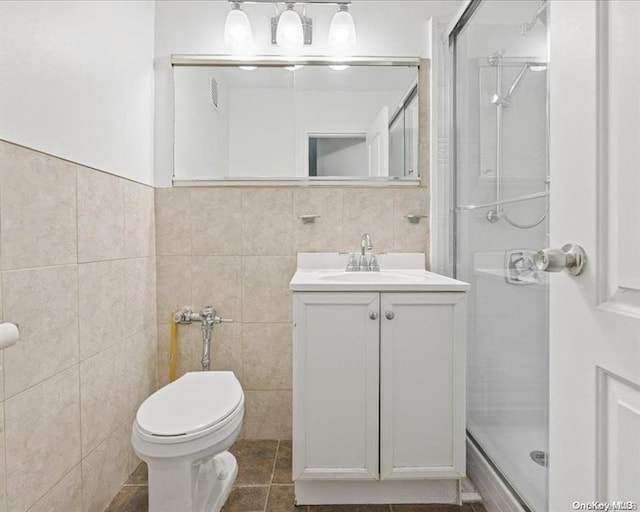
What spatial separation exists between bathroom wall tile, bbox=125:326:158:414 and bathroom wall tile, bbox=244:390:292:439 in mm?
475

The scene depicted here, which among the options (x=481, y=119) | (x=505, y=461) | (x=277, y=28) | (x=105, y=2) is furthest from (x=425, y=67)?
(x=505, y=461)

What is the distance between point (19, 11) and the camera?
3.39 ft

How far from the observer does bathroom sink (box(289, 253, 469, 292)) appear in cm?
139

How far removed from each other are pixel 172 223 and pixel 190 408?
37.9 inches

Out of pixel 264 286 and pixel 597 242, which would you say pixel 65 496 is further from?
pixel 597 242

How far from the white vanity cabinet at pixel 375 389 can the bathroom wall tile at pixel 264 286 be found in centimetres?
55

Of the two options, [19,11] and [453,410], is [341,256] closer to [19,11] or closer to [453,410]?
[453,410]

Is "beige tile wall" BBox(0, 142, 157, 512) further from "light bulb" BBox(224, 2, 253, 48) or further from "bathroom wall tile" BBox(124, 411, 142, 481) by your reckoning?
"light bulb" BBox(224, 2, 253, 48)

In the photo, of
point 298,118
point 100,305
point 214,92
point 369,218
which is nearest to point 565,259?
point 369,218

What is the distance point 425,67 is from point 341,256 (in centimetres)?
105

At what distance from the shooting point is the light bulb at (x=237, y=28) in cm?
185

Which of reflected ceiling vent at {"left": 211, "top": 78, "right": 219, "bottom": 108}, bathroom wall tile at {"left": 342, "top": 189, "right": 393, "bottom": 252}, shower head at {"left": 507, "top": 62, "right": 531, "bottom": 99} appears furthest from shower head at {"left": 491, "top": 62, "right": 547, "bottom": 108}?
reflected ceiling vent at {"left": 211, "top": 78, "right": 219, "bottom": 108}

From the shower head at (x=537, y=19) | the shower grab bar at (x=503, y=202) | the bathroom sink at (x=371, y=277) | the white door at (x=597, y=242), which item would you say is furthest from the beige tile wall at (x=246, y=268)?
the white door at (x=597, y=242)

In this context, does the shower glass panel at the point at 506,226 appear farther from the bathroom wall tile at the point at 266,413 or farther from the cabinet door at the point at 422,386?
the bathroom wall tile at the point at 266,413
